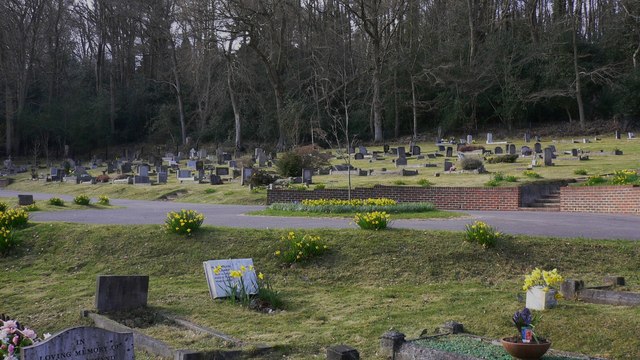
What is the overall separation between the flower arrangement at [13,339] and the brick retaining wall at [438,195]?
17.5 metres

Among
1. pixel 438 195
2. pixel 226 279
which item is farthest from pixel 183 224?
pixel 438 195

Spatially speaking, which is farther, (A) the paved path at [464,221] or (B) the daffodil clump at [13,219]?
(B) the daffodil clump at [13,219]

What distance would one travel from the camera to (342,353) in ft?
25.2

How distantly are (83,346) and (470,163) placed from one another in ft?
90.2

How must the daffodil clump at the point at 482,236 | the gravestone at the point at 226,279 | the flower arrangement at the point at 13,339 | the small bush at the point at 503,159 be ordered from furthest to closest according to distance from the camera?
the small bush at the point at 503,159
the daffodil clump at the point at 482,236
the gravestone at the point at 226,279
the flower arrangement at the point at 13,339

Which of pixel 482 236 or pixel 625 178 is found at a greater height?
pixel 625 178

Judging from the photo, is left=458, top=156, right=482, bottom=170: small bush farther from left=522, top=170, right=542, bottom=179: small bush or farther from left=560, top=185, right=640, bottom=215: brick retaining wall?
left=560, top=185, right=640, bottom=215: brick retaining wall

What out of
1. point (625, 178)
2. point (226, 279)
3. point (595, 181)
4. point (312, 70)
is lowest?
point (226, 279)

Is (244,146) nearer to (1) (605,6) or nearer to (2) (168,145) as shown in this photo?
(2) (168,145)

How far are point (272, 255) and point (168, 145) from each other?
175 feet

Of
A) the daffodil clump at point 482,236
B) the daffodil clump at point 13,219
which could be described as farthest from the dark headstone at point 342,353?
the daffodil clump at point 13,219

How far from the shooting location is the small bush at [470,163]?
32.2 meters

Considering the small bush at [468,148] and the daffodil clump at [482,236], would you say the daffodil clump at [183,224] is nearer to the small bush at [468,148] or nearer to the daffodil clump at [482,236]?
the daffodil clump at [482,236]

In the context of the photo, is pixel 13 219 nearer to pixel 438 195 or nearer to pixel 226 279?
pixel 226 279
